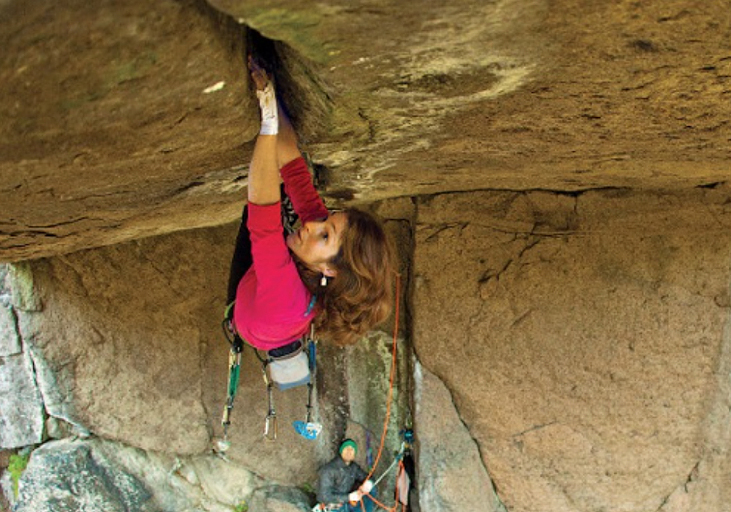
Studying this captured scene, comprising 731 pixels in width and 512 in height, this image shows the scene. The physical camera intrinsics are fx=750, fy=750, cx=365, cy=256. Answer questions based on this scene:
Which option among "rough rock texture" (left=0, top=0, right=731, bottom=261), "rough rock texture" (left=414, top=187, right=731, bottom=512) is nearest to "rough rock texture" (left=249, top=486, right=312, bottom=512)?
"rough rock texture" (left=414, top=187, right=731, bottom=512)

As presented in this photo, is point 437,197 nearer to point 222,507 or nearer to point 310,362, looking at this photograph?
point 310,362

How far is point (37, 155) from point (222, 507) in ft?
7.14

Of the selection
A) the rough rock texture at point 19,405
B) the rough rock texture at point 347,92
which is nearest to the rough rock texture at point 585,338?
the rough rock texture at point 347,92

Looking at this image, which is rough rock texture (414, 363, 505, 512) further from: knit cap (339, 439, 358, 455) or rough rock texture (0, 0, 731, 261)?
rough rock texture (0, 0, 731, 261)

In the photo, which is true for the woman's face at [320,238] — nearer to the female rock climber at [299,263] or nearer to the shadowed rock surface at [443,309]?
the female rock climber at [299,263]

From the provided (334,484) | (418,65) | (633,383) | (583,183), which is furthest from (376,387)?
(418,65)

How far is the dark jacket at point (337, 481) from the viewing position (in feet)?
10.5

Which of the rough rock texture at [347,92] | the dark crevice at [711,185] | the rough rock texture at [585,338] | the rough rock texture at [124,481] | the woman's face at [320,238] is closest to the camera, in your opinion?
the rough rock texture at [347,92]

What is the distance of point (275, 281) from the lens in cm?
183

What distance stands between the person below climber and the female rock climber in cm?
120

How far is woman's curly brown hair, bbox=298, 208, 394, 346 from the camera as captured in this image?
196 centimetres

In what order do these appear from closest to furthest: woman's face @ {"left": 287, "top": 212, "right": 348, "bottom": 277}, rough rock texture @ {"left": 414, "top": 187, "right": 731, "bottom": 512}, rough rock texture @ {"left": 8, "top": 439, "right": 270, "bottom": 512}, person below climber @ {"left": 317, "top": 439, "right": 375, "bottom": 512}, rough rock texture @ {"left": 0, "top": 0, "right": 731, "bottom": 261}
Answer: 1. rough rock texture @ {"left": 0, "top": 0, "right": 731, "bottom": 261}
2. woman's face @ {"left": 287, "top": 212, "right": 348, "bottom": 277}
3. rough rock texture @ {"left": 414, "top": 187, "right": 731, "bottom": 512}
4. rough rock texture @ {"left": 8, "top": 439, "right": 270, "bottom": 512}
5. person below climber @ {"left": 317, "top": 439, "right": 375, "bottom": 512}

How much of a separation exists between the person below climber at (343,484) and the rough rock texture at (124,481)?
0.16 metres

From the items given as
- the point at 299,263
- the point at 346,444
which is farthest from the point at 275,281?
the point at 346,444
